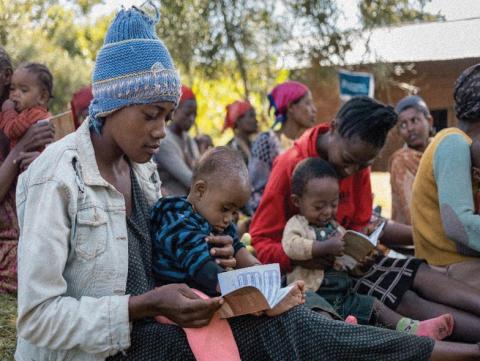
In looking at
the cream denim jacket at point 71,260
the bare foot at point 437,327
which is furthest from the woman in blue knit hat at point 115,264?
the bare foot at point 437,327

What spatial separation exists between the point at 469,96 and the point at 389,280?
112 centimetres

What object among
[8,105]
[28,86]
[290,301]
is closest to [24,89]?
[28,86]

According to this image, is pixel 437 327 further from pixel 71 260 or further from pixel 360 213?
pixel 71 260

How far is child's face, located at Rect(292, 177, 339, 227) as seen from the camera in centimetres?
363

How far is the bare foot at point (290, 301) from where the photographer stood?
242 centimetres

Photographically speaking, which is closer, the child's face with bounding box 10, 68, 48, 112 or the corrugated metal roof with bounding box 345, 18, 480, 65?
the child's face with bounding box 10, 68, 48, 112

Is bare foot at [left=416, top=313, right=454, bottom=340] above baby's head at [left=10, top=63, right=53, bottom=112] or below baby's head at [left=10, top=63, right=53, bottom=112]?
below

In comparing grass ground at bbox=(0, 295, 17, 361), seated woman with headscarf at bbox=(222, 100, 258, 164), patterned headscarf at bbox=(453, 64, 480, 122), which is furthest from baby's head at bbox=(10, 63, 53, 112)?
seated woman with headscarf at bbox=(222, 100, 258, 164)

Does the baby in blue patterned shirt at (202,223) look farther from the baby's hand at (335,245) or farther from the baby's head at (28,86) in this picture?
the baby's head at (28,86)

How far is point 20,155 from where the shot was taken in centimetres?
376

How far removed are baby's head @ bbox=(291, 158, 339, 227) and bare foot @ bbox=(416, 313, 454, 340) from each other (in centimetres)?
79

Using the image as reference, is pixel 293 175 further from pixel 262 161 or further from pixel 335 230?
pixel 262 161

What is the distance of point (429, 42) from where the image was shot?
16281mm

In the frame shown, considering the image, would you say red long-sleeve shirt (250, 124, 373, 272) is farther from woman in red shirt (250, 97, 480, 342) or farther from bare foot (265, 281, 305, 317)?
bare foot (265, 281, 305, 317)
